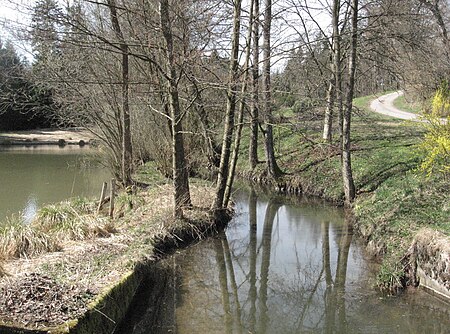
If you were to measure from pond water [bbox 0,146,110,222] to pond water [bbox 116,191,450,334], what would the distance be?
4335 millimetres

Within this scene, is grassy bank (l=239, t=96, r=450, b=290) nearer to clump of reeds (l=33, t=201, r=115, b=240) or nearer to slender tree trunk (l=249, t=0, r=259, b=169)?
slender tree trunk (l=249, t=0, r=259, b=169)

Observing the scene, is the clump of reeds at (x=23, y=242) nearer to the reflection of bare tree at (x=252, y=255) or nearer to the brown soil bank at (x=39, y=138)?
the reflection of bare tree at (x=252, y=255)

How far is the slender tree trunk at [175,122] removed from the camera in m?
9.29

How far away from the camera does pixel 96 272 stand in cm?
648

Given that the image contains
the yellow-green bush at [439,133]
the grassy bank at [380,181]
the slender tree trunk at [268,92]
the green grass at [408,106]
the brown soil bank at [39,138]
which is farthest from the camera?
the brown soil bank at [39,138]

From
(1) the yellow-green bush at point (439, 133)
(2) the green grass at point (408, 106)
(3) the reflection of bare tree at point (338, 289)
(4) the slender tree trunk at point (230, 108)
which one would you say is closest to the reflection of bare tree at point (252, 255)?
(3) the reflection of bare tree at point (338, 289)

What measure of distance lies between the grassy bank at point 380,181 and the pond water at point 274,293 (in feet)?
1.90

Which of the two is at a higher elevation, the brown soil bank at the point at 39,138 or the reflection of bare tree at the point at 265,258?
the brown soil bank at the point at 39,138

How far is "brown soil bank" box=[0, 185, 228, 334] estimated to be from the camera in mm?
4789

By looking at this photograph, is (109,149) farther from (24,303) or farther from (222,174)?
(24,303)

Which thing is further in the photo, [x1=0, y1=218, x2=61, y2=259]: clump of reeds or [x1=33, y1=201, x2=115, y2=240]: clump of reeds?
[x1=33, y1=201, x2=115, y2=240]: clump of reeds

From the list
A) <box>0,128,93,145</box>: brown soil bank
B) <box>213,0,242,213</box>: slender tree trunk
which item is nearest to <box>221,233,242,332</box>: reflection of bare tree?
<box>213,0,242,213</box>: slender tree trunk

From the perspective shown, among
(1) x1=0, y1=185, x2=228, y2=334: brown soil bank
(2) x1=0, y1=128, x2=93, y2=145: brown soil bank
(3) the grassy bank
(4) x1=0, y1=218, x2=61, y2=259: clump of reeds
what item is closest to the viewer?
(1) x1=0, y1=185, x2=228, y2=334: brown soil bank

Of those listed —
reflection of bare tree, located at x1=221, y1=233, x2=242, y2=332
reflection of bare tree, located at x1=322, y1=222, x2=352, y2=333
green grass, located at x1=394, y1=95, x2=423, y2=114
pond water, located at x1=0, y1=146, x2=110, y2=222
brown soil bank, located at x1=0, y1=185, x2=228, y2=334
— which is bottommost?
reflection of bare tree, located at x1=322, y1=222, x2=352, y2=333
